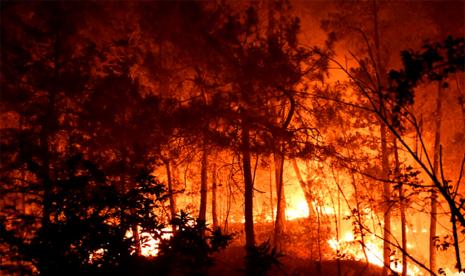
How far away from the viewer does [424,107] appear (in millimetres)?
14945

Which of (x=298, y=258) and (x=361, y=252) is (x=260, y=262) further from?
(x=361, y=252)

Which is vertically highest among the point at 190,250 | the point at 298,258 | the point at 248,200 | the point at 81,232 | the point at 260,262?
the point at 81,232

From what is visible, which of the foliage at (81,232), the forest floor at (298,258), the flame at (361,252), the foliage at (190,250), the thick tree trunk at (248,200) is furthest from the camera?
the flame at (361,252)

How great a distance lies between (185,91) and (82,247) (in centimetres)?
798

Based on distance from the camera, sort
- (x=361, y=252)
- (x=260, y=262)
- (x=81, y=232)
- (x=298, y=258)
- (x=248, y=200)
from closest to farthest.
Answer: (x=260, y=262)
(x=81, y=232)
(x=248, y=200)
(x=298, y=258)
(x=361, y=252)

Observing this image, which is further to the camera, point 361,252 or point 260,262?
point 361,252

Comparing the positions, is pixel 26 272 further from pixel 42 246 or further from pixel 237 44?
pixel 237 44

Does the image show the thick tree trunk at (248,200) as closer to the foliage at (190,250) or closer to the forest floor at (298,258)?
the forest floor at (298,258)

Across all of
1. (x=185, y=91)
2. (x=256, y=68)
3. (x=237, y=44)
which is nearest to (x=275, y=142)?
(x=256, y=68)

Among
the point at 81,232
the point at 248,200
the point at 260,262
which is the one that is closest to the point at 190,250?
the point at 260,262

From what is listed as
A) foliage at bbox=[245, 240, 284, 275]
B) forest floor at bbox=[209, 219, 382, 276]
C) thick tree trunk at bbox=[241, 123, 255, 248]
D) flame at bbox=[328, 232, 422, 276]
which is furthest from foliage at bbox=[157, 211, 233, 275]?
flame at bbox=[328, 232, 422, 276]

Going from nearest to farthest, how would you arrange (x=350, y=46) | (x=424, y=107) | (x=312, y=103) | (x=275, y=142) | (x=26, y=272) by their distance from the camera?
(x=26, y=272) → (x=275, y=142) → (x=312, y=103) → (x=350, y=46) → (x=424, y=107)

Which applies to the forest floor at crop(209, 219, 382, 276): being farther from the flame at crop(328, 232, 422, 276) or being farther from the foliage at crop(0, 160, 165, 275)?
the foliage at crop(0, 160, 165, 275)

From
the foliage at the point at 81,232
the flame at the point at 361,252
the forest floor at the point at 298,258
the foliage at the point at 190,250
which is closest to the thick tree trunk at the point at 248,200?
the forest floor at the point at 298,258
